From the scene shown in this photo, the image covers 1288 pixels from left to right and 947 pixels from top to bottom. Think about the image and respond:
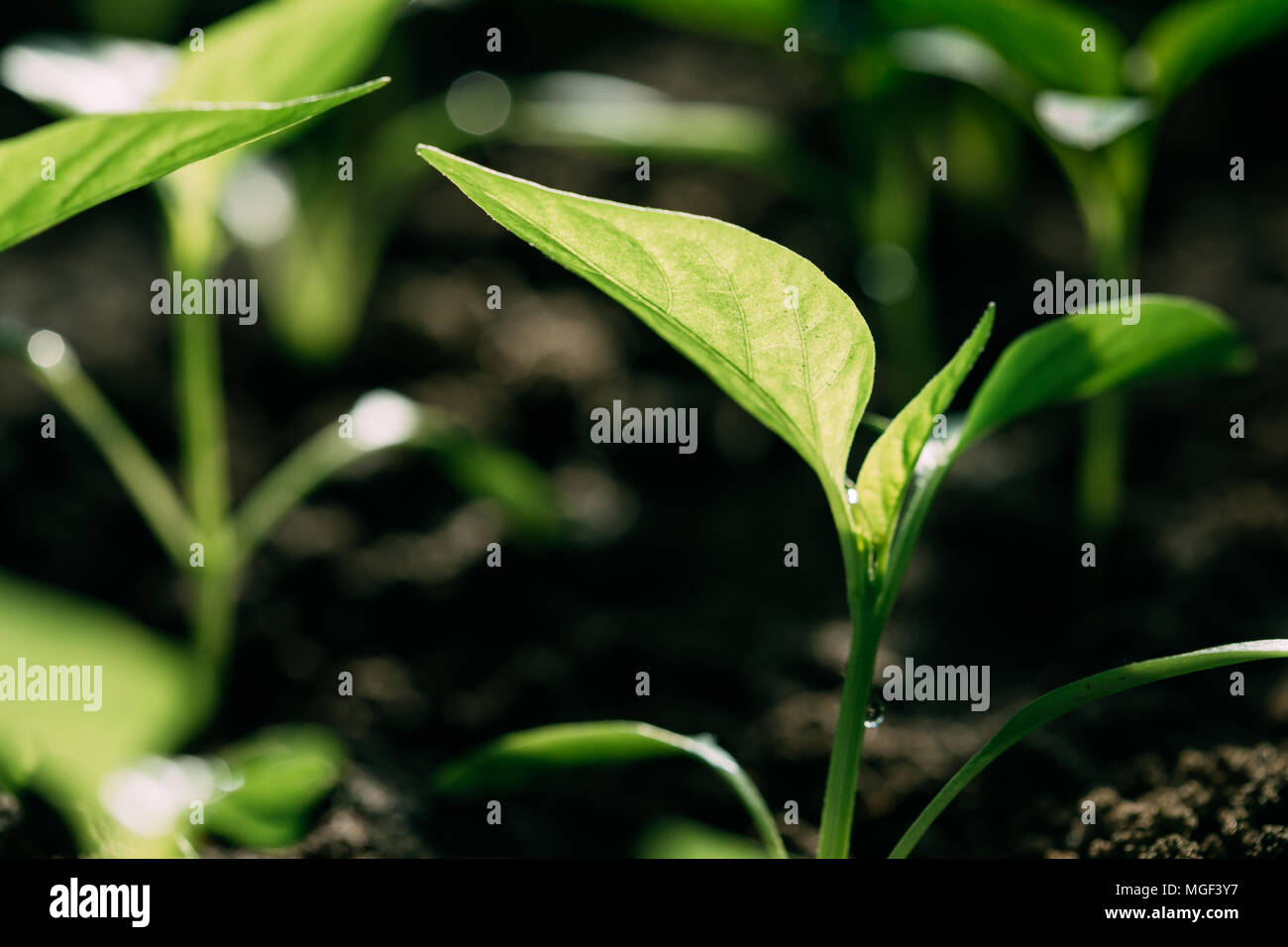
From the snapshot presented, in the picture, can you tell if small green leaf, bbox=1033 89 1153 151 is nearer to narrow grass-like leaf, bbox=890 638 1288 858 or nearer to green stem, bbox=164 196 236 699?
narrow grass-like leaf, bbox=890 638 1288 858

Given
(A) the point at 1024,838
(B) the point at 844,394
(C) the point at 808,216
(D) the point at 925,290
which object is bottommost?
(A) the point at 1024,838

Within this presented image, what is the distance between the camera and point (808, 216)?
5.38ft

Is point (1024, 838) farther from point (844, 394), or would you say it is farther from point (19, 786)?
point (19, 786)

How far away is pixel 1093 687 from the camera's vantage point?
524mm

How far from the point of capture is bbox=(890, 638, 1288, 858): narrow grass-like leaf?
50cm

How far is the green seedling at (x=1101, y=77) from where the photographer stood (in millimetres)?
808

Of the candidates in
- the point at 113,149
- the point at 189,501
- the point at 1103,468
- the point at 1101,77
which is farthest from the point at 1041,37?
the point at 189,501

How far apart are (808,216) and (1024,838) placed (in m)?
1.15

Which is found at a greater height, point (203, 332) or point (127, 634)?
point (203, 332)

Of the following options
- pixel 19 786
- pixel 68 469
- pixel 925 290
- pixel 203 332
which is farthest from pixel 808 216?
pixel 19 786

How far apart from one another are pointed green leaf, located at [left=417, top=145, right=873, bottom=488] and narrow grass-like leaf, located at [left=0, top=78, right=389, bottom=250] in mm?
81

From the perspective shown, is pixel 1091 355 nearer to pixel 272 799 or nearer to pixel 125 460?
pixel 272 799

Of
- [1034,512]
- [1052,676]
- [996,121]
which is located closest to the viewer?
[1052,676]

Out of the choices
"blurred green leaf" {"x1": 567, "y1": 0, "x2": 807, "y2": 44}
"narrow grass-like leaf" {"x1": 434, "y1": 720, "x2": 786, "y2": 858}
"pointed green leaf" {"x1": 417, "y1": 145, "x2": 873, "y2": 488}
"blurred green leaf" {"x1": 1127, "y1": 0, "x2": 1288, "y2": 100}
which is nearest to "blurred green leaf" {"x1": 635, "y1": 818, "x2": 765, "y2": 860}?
"narrow grass-like leaf" {"x1": 434, "y1": 720, "x2": 786, "y2": 858}
